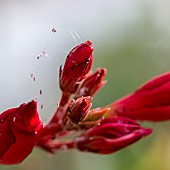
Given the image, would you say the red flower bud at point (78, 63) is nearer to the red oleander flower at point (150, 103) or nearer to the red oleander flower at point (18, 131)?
the red oleander flower at point (18, 131)

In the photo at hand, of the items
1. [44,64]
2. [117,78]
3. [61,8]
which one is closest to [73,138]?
[44,64]

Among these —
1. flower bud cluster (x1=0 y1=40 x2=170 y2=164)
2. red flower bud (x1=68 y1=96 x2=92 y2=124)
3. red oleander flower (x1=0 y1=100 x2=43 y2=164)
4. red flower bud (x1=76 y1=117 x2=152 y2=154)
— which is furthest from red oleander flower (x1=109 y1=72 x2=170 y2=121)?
red oleander flower (x1=0 y1=100 x2=43 y2=164)

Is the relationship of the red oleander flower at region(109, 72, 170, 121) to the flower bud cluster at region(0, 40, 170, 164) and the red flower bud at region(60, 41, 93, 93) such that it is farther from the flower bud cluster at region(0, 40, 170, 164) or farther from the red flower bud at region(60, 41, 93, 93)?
the red flower bud at region(60, 41, 93, 93)

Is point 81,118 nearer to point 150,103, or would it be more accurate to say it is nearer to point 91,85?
point 91,85

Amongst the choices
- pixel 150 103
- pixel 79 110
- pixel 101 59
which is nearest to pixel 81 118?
pixel 79 110

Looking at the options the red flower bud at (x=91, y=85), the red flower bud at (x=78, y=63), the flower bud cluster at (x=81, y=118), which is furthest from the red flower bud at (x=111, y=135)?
the red flower bud at (x=78, y=63)

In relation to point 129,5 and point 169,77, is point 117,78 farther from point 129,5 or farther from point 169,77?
point 169,77
